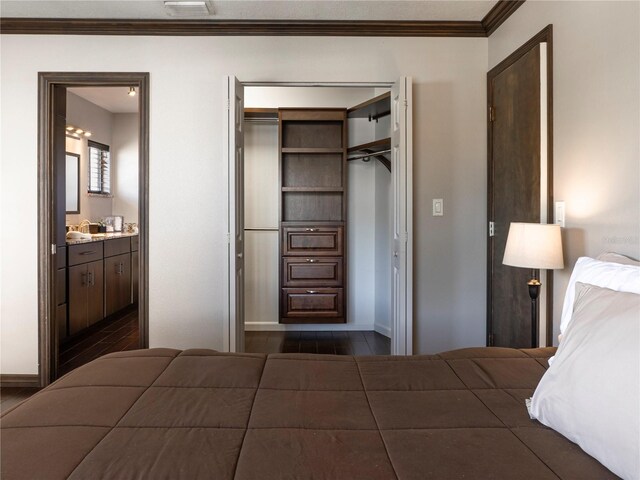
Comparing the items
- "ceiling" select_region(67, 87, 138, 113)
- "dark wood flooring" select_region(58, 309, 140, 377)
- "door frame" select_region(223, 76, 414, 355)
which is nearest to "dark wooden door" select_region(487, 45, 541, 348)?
"door frame" select_region(223, 76, 414, 355)

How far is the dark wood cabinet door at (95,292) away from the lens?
4191 millimetres

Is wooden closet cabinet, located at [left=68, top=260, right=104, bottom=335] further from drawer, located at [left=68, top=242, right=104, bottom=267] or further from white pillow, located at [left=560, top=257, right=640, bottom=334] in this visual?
white pillow, located at [left=560, top=257, right=640, bottom=334]

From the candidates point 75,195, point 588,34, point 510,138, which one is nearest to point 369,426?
point 588,34

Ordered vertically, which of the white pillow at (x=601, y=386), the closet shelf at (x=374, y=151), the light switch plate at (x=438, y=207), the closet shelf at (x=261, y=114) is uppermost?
the closet shelf at (x=261, y=114)

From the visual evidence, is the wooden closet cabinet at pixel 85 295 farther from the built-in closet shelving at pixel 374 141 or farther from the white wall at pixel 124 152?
the built-in closet shelving at pixel 374 141

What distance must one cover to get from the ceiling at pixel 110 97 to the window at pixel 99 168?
528mm

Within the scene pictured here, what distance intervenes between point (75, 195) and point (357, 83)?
13.2 ft

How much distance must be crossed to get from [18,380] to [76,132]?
323 centimetres

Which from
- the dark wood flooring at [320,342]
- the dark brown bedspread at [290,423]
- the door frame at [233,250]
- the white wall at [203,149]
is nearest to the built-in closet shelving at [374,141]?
the white wall at [203,149]

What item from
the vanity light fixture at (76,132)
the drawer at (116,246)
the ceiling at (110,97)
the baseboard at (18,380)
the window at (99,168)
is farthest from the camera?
the window at (99,168)

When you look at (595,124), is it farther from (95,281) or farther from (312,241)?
(95,281)

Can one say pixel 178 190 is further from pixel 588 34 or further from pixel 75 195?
pixel 75 195

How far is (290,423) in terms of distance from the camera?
1.05 m

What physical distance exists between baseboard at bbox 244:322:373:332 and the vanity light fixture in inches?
124
